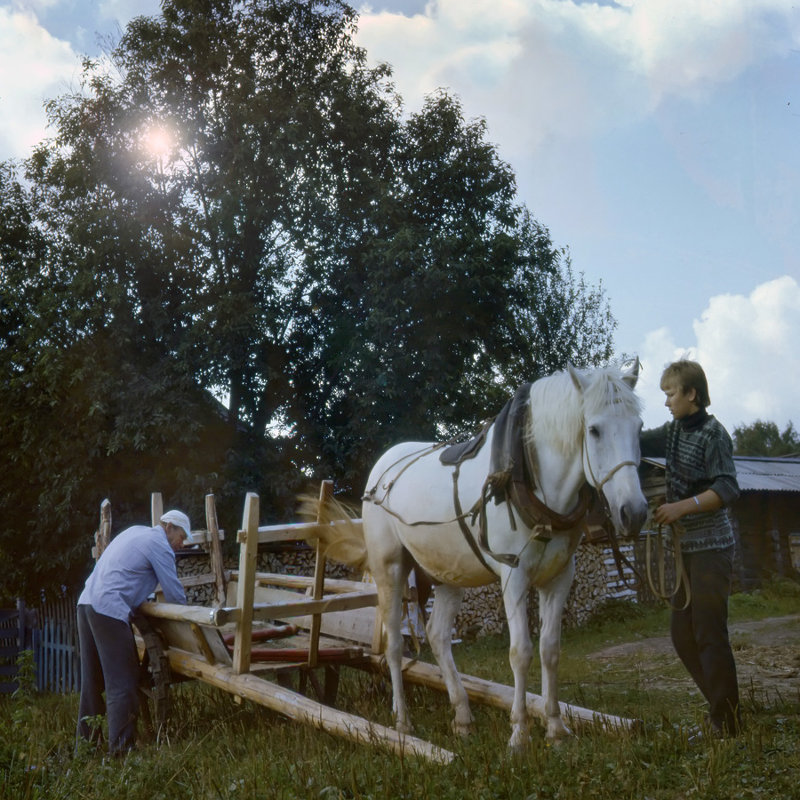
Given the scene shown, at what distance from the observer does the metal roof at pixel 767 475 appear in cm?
1917

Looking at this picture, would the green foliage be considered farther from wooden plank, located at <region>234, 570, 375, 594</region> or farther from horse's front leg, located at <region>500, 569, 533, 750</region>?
horse's front leg, located at <region>500, 569, 533, 750</region>

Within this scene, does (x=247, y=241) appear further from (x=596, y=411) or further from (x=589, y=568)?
(x=596, y=411)

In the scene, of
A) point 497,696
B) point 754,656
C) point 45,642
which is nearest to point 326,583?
point 497,696

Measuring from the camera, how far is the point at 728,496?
4113mm

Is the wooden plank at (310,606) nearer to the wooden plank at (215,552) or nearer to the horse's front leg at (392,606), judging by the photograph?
the horse's front leg at (392,606)

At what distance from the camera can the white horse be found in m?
3.94

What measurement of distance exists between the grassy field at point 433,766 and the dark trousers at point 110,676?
8.1 inches

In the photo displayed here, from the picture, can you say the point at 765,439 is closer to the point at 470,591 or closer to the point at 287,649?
the point at 470,591

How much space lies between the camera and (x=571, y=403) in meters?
4.16

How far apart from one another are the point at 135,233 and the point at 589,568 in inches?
384

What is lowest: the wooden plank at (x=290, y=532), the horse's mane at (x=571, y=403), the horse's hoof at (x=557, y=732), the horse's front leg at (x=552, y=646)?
the horse's hoof at (x=557, y=732)

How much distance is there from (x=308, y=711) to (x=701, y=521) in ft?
7.70

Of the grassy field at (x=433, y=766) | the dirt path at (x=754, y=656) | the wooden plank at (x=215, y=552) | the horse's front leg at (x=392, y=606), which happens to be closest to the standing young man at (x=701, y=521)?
the grassy field at (x=433, y=766)

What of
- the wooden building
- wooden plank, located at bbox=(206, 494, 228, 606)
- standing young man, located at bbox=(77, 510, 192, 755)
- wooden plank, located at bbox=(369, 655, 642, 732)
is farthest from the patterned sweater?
the wooden building
